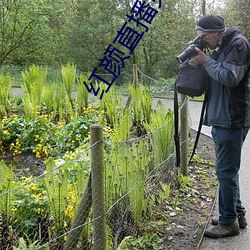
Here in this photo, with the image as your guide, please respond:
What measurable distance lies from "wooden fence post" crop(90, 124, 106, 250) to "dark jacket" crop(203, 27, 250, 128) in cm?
A: 108

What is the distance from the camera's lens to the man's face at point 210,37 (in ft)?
9.93

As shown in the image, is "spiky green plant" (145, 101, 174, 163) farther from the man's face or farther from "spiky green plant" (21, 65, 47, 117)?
"spiky green plant" (21, 65, 47, 117)

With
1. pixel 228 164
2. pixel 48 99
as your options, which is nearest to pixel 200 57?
pixel 228 164

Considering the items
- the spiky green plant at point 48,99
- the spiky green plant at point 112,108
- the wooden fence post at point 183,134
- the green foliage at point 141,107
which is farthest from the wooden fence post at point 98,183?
the spiky green plant at point 48,99

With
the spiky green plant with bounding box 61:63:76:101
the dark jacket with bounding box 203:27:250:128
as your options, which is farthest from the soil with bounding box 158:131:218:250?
the spiky green plant with bounding box 61:63:76:101

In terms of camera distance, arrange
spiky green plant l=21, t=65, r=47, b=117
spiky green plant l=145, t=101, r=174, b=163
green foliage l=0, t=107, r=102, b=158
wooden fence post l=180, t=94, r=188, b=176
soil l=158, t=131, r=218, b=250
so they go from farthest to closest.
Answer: spiky green plant l=21, t=65, r=47, b=117 < green foliage l=0, t=107, r=102, b=158 < wooden fence post l=180, t=94, r=188, b=176 < spiky green plant l=145, t=101, r=174, b=163 < soil l=158, t=131, r=218, b=250

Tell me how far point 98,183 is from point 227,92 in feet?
4.17

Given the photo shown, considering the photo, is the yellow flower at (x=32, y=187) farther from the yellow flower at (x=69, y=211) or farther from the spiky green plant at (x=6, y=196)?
the yellow flower at (x=69, y=211)

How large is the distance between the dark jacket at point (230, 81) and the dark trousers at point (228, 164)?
3.5 inches

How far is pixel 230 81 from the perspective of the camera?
2.81 metres

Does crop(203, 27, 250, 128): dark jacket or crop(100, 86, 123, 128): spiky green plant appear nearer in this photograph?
crop(203, 27, 250, 128): dark jacket

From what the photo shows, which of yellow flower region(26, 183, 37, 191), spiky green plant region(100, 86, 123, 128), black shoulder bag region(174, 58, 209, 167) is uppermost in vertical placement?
black shoulder bag region(174, 58, 209, 167)

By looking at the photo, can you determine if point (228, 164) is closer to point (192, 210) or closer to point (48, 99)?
point (192, 210)

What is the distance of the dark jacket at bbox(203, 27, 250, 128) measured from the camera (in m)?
2.83
